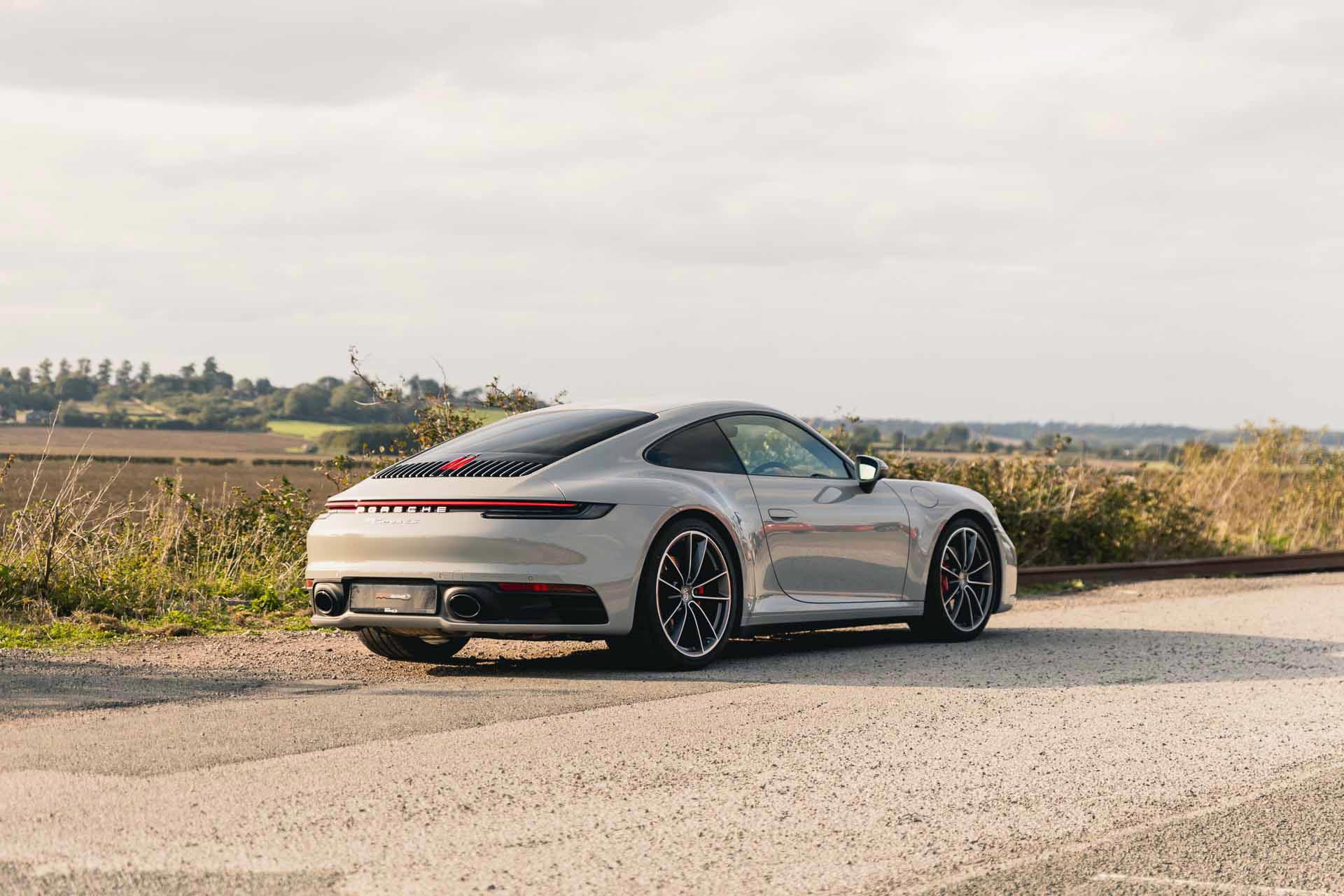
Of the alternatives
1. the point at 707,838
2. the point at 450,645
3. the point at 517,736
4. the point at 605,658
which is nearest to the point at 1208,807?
the point at 707,838

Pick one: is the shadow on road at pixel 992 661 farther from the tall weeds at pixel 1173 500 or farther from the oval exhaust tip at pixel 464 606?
the tall weeds at pixel 1173 500

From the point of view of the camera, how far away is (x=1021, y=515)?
17.0 m

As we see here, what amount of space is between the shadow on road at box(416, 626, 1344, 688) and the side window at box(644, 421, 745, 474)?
1.11 meters

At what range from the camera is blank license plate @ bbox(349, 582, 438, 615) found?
751 centimetres

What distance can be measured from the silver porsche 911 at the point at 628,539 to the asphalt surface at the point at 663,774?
0.31 m

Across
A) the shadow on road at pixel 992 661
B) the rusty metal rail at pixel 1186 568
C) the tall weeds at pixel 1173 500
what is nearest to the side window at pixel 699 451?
the shadow on road at pixel 992 661

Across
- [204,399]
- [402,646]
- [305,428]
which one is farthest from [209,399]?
[402,646]

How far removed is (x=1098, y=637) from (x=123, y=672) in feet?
20.4

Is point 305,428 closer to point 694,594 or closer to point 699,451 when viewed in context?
point 699,451

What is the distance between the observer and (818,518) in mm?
8883

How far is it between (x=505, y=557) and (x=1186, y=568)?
36.4 ft

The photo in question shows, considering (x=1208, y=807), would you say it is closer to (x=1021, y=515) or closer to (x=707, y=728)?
(x=707, y=728)

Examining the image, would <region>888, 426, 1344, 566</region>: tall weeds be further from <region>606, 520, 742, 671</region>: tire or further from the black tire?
the black tire

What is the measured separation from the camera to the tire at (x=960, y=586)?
9.68m
